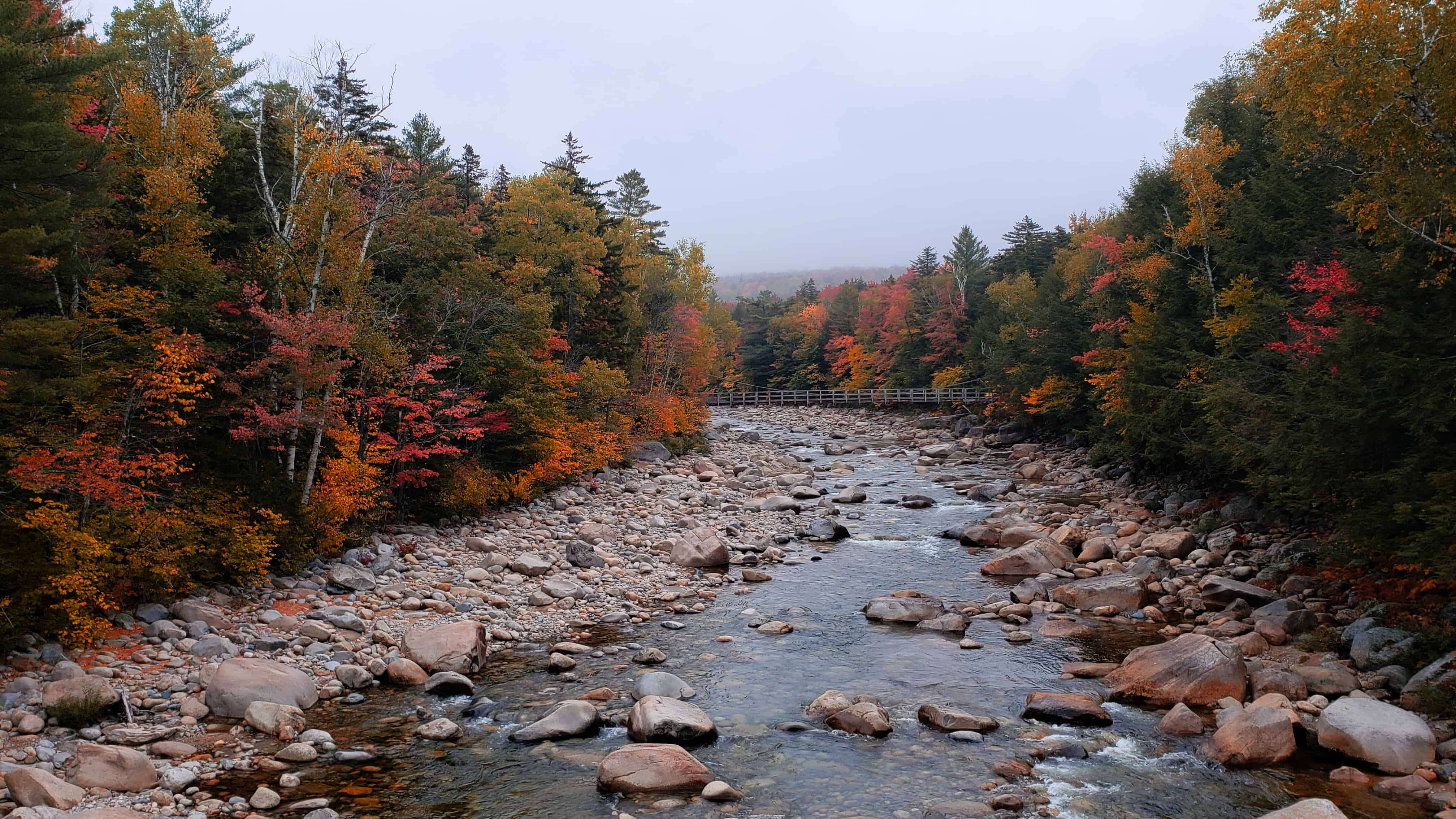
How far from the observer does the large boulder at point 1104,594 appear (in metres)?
15.5

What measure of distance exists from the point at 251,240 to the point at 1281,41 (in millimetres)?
20186

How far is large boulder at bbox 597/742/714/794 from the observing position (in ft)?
28.3

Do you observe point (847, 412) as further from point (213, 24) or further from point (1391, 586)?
point (1391, 586)

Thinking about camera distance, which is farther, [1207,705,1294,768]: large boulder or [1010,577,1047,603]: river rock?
[1010,577,1047,603]: river rock

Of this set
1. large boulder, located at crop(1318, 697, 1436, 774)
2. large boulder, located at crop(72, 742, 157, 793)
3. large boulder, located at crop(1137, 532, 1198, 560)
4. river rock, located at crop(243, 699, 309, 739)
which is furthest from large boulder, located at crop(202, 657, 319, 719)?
large boulder, located at crop(1137, 532, 1198, 560)

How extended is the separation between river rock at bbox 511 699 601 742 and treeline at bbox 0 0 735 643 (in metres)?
6.37

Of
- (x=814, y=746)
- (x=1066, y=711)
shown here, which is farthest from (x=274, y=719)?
(x=1066, y=711)

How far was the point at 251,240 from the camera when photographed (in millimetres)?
16875

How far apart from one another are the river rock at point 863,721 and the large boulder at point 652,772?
219 cm

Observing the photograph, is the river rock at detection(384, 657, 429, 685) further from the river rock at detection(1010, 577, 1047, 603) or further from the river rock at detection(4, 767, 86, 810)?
the river rock at detection(1010, 577, 1047, 603)

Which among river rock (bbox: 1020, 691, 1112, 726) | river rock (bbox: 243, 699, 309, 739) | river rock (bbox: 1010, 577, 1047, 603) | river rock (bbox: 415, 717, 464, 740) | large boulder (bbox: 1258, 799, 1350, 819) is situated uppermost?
river rock (bbox: 243, 699, 309, 739)

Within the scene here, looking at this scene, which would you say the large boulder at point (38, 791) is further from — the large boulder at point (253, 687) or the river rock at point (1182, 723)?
the river rock at point (1182, 723)

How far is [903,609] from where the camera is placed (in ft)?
50.6

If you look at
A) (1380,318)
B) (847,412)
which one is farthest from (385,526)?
(847,412)
